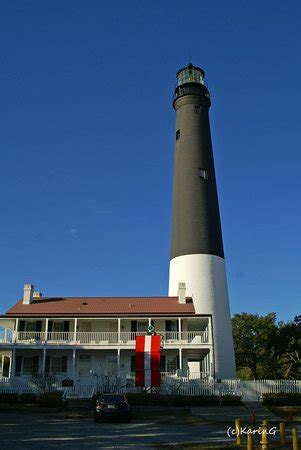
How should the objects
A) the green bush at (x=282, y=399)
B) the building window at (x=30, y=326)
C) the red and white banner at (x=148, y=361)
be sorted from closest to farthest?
the green bush at (x=282, y=399) < the red and white banner at (x=148, y=361) < the building window at (x=30, y=326)

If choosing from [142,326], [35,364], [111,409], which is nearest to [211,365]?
[142,326]

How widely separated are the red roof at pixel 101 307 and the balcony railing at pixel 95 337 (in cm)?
136

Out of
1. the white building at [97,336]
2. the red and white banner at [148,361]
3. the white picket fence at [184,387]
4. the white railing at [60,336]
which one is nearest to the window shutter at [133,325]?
the white building at [97,336]

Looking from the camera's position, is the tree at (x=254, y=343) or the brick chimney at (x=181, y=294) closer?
the brick chimney at (x=181, y=294)

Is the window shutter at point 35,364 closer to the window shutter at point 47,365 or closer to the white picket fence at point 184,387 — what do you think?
the window shutter at point 47,365

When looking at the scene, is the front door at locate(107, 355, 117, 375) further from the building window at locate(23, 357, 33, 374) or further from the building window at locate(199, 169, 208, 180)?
the building window at locate(199, 169, 208, 180)

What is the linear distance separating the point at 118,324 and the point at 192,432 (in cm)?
1754

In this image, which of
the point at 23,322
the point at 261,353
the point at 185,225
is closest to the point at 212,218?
the point at 185,225

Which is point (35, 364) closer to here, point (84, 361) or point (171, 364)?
point (84, 361)

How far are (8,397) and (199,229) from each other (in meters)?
18.3

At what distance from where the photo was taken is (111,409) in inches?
833

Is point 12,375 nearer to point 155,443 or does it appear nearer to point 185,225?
point 185,225

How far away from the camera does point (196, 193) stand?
40.7 metres

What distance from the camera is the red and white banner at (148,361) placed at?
31.5 m
